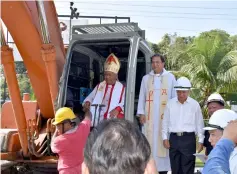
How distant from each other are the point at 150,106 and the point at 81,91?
1032mm

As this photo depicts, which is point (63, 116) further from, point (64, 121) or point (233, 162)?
point (233, 162)

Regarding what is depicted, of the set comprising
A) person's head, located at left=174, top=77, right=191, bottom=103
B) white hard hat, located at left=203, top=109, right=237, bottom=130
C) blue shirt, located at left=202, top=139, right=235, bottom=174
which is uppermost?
person's head, located at left=174, top=77, right=191, bottom=103

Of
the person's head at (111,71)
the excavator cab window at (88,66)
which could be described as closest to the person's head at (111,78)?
the person's head at (111,71)

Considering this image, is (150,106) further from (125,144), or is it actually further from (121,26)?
(125,144)

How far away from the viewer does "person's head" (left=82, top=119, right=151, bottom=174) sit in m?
1.42

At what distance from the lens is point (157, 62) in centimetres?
539

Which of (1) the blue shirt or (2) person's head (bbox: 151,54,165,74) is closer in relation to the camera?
(1) the blue shirt

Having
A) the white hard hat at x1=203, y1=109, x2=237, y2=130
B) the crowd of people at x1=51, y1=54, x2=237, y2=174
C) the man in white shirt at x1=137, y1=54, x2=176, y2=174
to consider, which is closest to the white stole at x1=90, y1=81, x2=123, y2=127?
the crowd of people at x1=51, y1=54, x2=237, y2=174

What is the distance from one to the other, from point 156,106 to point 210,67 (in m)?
8.57

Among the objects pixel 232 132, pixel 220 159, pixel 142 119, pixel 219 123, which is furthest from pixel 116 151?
pixel 142 119

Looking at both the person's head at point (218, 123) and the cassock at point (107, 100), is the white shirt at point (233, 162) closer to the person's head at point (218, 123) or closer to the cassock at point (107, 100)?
the person's head at point (218, 123)

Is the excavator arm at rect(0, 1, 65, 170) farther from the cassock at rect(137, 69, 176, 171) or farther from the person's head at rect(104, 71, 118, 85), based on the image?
the cassock at rect(137, 69, 176, 171)

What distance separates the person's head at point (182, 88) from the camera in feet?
16.8

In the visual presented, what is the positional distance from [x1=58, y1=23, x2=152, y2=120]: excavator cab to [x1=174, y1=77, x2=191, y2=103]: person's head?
1.88 ft
